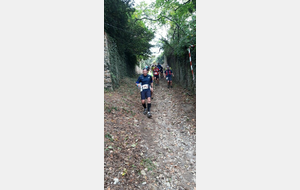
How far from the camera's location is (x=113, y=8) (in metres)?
8.24

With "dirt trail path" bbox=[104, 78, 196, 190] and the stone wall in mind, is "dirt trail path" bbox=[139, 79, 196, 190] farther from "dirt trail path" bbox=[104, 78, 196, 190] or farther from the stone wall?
the stone wall

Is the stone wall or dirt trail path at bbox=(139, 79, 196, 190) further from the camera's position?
the stone wall

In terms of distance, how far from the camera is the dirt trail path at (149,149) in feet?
12.0

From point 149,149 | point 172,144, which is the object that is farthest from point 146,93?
point 149,149

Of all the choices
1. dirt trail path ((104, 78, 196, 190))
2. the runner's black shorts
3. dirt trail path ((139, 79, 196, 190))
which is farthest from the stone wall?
dirt trail path ((139, 79, 196, 190))

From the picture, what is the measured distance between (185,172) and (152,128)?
2304mm

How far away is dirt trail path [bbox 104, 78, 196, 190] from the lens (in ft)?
12.0

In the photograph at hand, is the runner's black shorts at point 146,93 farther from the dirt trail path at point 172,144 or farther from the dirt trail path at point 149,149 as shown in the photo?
the dirt trail path at point 172,144

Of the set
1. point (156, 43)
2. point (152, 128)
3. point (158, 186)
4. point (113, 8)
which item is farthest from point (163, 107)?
point (156, 43)

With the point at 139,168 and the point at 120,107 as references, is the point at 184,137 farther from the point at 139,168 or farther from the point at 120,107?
the point at 120,107

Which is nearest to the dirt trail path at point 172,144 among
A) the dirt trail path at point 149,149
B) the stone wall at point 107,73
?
the dirt trail path at point 149,149

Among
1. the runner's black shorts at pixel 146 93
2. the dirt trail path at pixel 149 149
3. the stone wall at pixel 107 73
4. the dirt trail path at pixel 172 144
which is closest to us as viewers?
the dirt trail path at pixel 149 149

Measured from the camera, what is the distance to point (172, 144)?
5316 millimetres

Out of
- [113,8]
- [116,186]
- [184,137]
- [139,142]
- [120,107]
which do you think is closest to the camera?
[116,186]
